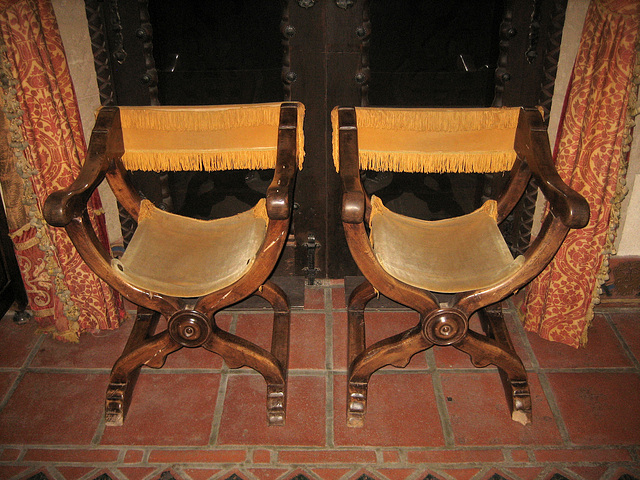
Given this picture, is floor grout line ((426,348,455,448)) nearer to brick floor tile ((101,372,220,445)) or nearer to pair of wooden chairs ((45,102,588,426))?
pair of wooden chairs ((45,102,588,426))

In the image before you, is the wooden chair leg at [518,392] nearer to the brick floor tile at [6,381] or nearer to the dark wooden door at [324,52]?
the dark wooden door at [324,52]

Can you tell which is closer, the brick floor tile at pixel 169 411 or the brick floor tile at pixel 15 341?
the brick floor tile at pixel 169 411

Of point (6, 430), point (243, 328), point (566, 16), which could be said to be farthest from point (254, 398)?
point (566, 16)

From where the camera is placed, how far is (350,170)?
1886 millimetres

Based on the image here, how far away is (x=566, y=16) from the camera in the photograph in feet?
7.25

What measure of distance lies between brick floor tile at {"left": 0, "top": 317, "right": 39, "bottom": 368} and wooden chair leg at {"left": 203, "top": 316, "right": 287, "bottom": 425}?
0.91 metres

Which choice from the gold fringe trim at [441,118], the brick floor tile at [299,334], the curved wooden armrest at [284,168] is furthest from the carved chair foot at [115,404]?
the gold fringe trim at [441,118]

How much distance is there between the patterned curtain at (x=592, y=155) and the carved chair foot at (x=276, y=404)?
1.15 m

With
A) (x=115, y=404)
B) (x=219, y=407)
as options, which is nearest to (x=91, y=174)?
(x=115, y=404)

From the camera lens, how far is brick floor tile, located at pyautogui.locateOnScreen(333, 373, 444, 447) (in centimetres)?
200

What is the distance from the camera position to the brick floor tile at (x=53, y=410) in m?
2.02

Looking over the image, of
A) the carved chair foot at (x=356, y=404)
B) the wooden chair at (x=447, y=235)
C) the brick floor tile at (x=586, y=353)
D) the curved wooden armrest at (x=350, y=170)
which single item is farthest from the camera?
the brick floor tile at (x=586, y=353)

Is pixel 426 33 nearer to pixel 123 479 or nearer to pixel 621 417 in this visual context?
pixel 621 417

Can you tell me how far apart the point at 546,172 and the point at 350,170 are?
67cm
